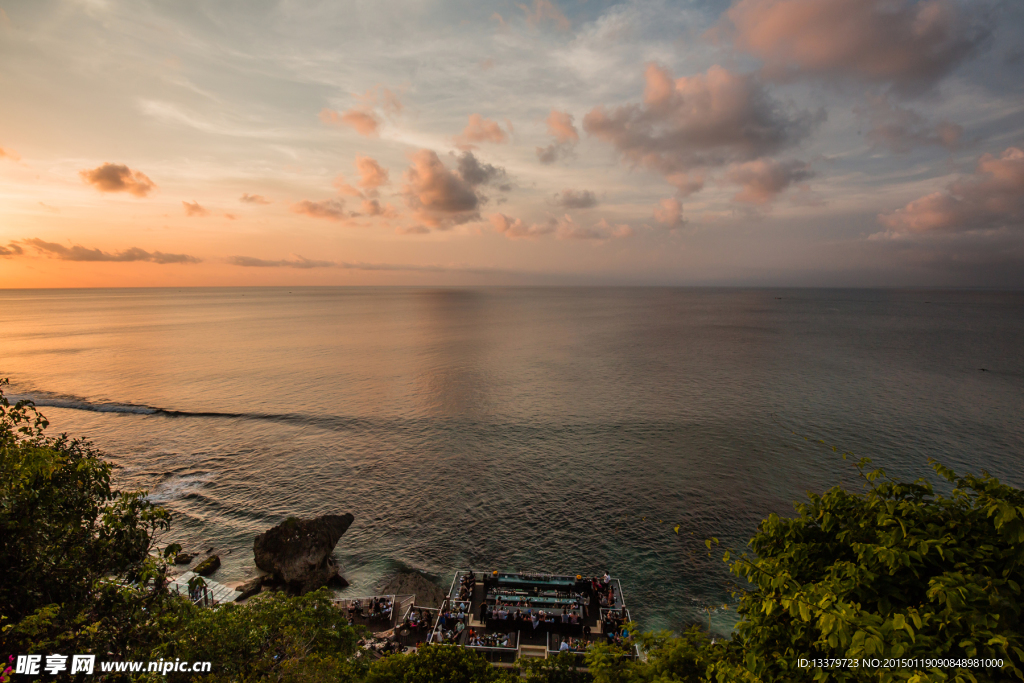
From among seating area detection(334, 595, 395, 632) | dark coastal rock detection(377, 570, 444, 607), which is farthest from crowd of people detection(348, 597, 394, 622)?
dark coastal rock detection(377, 570, 444, 607)

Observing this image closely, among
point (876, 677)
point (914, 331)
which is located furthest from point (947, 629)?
point (914, 331)

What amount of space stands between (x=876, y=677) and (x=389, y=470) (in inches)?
2392

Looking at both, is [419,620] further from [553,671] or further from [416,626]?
[553,671]

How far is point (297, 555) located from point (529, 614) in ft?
75.5

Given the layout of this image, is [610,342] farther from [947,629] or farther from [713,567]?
[947,629]

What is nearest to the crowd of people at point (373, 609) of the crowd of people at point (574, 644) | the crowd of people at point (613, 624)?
the crowd of people at point (574, 644)

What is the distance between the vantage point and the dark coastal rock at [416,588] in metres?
39.6

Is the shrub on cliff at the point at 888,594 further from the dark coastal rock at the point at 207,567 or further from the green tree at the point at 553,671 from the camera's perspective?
the dark coastal rock at the point at 207,567

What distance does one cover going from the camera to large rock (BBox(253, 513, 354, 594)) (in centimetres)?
4078

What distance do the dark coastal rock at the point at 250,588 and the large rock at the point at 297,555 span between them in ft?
3.38

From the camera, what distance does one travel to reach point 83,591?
16.9m

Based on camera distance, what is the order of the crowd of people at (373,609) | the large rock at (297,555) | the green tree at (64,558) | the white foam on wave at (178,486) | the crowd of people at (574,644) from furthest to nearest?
the white foam on wave at (178,486) < the large rock at (297,555) < the crowd of people at (373,609) < the crowd of people at (574,644) < the green tree at (64,558)

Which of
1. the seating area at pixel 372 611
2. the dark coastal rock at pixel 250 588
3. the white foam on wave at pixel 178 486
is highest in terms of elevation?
the white foam on wave at pixel 178 486

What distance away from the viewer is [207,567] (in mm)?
42625
